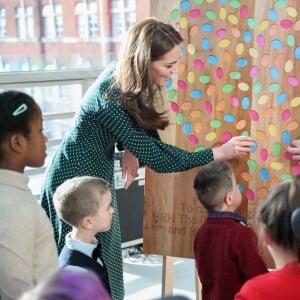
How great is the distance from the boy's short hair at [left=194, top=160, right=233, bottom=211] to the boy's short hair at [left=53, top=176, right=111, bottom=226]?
0.37 metres

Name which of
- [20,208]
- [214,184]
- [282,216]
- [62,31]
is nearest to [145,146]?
[214,184]

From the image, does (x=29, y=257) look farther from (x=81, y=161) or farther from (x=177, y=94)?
(x=177, y=94)

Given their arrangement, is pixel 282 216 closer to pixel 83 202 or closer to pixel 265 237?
pixel 265 237

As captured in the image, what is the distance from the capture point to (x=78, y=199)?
6.07ft

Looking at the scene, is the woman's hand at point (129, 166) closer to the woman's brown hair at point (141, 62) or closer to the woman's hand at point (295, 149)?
the woman's brown hair at point (141, 62)

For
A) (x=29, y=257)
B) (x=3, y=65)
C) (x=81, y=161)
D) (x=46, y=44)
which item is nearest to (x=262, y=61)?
(x=81, y=161)

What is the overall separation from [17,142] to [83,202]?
433mm

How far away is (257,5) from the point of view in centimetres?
208

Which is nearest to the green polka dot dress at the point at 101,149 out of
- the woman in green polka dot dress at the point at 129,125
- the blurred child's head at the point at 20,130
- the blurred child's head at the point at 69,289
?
the woman in green polka dot dress at the point at 129,125

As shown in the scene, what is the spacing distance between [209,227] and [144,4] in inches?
104

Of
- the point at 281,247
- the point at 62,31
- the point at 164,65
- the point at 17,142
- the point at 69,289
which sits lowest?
the point at 281,247

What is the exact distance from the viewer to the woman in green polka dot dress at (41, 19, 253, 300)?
1.94 meters

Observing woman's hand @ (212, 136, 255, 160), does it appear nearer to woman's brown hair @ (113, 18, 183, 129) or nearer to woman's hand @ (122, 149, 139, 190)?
woman's brown hair @ (113, 18, 183, 129)

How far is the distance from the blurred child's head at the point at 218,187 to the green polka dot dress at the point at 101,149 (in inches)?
3.2
